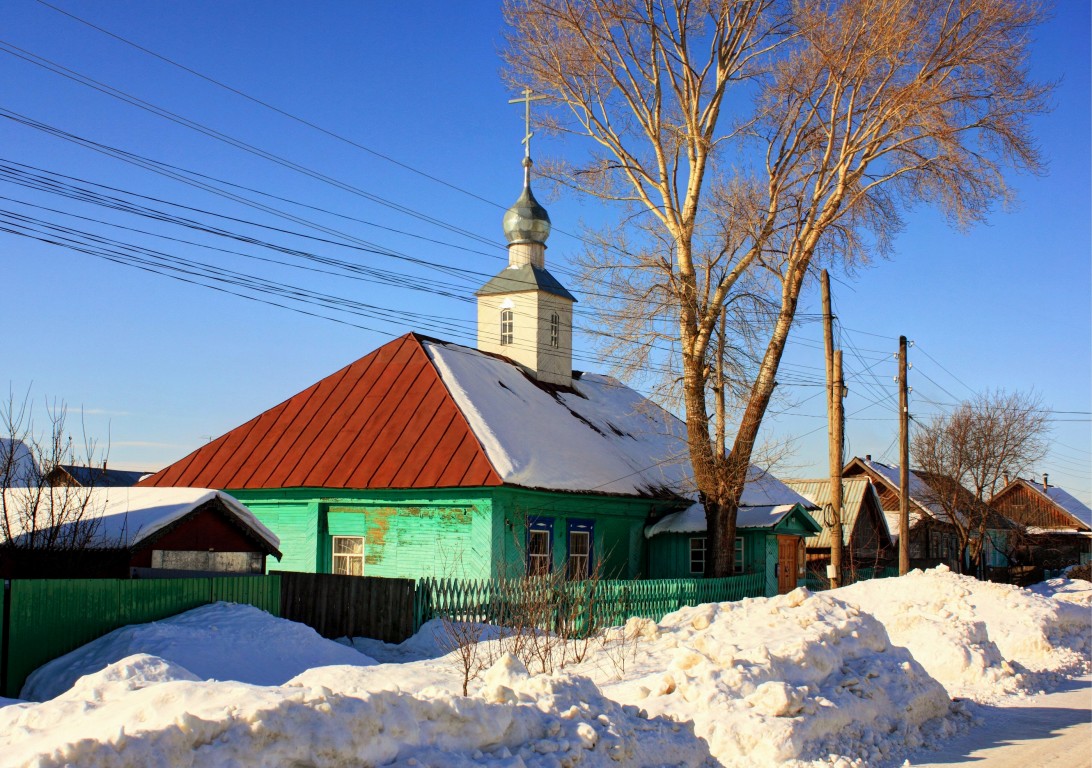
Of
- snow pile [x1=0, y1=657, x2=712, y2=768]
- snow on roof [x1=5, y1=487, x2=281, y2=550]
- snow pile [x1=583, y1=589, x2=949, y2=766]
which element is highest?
snow on roof [x1=5, y1=487, x2=281, y2=550]

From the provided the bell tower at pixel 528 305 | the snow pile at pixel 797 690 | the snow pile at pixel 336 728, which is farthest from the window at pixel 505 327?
the snow pile at pixel 336 728

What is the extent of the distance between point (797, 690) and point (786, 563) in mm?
17222

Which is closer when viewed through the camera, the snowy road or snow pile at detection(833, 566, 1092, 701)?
the snowy road

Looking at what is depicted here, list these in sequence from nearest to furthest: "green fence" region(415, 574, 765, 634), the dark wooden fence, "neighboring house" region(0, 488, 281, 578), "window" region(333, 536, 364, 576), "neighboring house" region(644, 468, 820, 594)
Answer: "neighboring house" region(0, 488, 281, 578), "green fence" region(415, 574, 765, 634), the dark wooden fence, "window" region(333, 536, 364, 576), "neighboring house" region(644, 468, 820, 594)

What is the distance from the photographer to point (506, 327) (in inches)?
1125

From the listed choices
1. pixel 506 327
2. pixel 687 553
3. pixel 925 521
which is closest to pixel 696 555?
pixel 687 553

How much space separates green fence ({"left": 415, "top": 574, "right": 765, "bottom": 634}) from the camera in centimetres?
1395

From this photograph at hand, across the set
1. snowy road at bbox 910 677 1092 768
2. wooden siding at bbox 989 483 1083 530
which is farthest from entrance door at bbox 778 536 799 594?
wooden siding at bbox 989 483 1083 530

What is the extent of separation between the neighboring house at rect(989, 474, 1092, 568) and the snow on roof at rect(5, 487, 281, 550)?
4192 centimetres

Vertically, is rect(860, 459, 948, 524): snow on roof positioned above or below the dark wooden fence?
above

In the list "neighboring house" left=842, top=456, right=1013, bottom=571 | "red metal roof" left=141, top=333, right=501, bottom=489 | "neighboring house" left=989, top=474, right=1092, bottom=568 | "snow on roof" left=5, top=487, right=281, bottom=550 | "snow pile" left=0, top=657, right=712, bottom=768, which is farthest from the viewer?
"neighboring house" left=989, top=474, right=1092, bottom=568

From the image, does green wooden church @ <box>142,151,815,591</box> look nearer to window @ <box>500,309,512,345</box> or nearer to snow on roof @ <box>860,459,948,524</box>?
window @ <box>500,309,512,345</box>

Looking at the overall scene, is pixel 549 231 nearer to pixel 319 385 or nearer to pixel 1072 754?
pixel 319 385

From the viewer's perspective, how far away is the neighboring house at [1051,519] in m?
48.8
